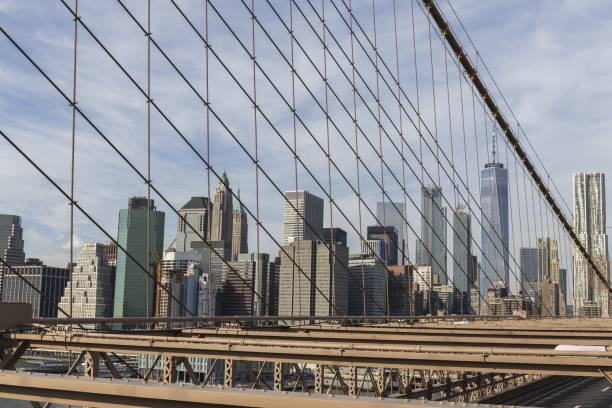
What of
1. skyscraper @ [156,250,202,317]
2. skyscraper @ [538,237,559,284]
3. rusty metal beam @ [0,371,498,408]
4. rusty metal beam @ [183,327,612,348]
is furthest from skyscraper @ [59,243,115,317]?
rusty metal beam @ [0,371,498,408]

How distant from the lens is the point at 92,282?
13150 centimetres

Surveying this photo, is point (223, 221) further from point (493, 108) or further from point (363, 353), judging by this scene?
point (363, 353)

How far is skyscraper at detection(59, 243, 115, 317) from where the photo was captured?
125 m

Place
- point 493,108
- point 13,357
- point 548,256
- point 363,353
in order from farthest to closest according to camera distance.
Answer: point 548,256, point 493,108, point 13,357, point 363,353

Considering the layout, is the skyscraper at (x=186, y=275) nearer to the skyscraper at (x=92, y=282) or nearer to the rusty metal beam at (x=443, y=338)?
the skyscraper at (x=92, y=282)

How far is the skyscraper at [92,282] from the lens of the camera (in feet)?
410

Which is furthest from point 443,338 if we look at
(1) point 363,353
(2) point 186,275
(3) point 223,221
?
(3) point 223,221

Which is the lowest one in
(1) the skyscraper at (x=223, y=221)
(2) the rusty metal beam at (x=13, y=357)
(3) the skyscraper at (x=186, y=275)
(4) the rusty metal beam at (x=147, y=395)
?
(2) the rusty metal beam at (x=13, y=357)

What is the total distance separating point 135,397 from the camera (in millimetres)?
4586

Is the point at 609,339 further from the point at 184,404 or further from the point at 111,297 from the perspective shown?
the point at 111,297

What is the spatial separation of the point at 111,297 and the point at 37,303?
15610 mm

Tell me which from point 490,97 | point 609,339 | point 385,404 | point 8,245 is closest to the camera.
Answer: point 385,404

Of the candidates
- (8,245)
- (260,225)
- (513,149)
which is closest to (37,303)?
(8,245)

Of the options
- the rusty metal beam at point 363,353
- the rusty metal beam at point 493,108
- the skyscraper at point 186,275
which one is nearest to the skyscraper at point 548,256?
the rusty metal beam at point 493,108
